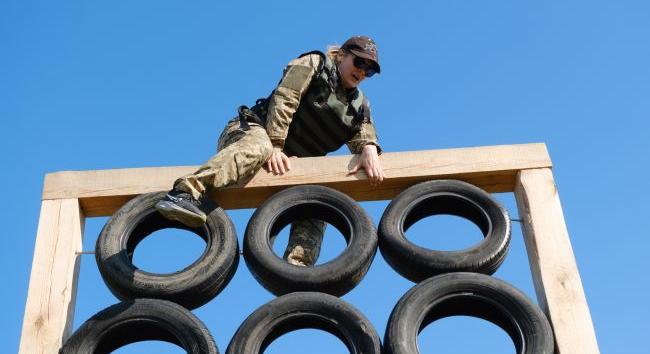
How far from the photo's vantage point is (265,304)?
4863 millimetres

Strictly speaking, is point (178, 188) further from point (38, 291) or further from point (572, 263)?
point (572, 263)

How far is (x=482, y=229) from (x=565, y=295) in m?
0.73

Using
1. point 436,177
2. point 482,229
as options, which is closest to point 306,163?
point 436,177

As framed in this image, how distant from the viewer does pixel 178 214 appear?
4.93m

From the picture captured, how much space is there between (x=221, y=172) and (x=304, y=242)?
950 mm

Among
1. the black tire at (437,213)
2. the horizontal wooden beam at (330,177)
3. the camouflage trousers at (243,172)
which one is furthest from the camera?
the horizontal wooden beam at (330,177)

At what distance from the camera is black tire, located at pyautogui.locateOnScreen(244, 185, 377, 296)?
5059 millimetres

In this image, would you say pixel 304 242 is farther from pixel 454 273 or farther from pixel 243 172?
pixel 454 273

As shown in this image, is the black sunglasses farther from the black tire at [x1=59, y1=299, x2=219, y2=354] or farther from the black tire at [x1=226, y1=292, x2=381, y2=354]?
the black tire at [x1=59, y1=299, x2=219, y2=354]

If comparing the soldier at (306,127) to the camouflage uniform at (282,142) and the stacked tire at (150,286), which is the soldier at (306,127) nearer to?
the camouflage uniform at (282,142)

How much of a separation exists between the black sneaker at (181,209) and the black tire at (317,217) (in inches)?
15.9

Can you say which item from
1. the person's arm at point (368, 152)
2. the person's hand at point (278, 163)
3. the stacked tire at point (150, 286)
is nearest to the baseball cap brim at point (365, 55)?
the person's arm at point (368, 152)

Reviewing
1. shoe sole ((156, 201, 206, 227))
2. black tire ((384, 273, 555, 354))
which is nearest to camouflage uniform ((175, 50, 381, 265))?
shoe sole ((156, 201, 206, 227))

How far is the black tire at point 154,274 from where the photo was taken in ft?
16.3
